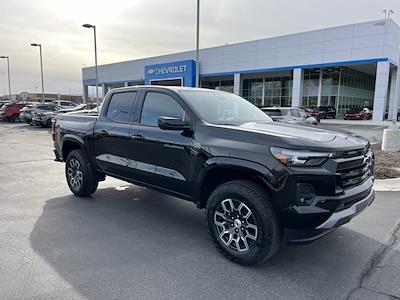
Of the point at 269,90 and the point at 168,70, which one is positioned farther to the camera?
the point at 168,70

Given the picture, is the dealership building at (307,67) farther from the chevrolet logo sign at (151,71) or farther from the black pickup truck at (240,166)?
A: the black pickup truck at (240,166)

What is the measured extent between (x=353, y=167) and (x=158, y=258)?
7.56ft

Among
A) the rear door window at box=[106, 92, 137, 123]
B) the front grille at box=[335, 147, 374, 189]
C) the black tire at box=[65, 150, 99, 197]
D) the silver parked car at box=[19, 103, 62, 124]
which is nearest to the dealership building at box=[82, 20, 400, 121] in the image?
the silver parked car at box=[19, 103, 62, 124]

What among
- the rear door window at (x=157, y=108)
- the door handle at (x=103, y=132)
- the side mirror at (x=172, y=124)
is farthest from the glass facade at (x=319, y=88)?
the side mirror at (x=172, y=124)

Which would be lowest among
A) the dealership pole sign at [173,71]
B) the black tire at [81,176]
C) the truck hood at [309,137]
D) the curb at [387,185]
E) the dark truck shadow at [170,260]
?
the dark truck shadow at [170,260]

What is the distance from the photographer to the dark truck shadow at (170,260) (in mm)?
3104

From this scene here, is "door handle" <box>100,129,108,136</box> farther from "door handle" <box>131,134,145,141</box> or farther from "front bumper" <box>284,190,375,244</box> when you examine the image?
"front bumper" <box>284,190,375,244</box>

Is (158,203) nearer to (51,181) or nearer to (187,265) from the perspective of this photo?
(187,265)

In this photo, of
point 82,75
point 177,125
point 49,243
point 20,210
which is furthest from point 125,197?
point 82,75

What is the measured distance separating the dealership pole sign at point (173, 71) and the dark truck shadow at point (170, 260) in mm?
33006

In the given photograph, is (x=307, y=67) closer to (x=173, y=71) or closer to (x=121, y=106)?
(x=173, y=71)

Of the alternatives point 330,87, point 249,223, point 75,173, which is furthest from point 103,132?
point 330,87

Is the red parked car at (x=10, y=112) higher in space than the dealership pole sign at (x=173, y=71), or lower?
lower

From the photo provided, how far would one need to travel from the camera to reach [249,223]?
3.49 metres
